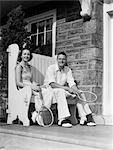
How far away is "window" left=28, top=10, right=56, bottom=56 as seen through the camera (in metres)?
5.35

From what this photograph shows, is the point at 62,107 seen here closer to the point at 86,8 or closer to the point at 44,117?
the point at 44,117

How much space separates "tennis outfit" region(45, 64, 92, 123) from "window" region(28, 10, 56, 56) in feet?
3.95

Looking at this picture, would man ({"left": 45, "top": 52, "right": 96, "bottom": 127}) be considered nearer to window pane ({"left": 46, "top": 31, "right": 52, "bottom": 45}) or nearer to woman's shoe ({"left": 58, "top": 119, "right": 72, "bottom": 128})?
woman's shoe ({"left": 58, "top": 119, "right": 72, "bottom": 128})

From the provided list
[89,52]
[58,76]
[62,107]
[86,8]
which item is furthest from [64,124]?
[86,8]

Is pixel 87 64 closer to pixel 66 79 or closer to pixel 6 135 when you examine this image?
pixel 66 79

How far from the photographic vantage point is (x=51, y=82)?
3.88 m

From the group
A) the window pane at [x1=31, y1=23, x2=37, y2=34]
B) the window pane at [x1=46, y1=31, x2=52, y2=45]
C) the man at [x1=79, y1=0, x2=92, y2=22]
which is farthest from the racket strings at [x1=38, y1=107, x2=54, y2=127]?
the window pane at [x1=31, y1=23, x2=37, y2=34]

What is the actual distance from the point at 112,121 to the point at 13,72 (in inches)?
63.7

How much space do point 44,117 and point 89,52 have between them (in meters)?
1.30

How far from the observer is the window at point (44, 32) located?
5352 millimetres

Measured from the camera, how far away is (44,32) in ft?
18.7

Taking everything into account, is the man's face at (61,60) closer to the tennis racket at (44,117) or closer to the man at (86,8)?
the tennis racket at (44,117)

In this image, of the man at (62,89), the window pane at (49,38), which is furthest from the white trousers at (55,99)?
the window pane at (49,38)

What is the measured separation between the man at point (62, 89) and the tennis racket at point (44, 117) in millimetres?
183
